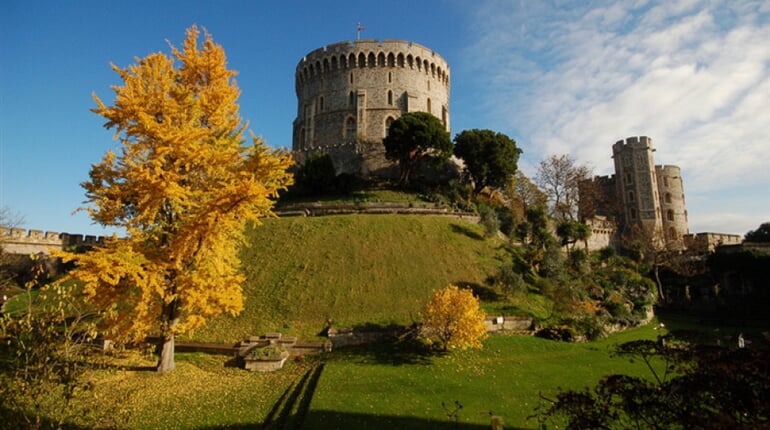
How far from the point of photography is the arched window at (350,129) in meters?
58.6

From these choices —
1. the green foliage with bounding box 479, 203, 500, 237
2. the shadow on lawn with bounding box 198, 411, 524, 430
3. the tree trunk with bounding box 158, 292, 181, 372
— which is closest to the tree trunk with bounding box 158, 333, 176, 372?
the tree trunk with bounding box 158, 292, 181, 372

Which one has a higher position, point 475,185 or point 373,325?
point 475,185

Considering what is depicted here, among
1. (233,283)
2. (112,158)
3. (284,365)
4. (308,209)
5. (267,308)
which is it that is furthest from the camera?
(308,209)

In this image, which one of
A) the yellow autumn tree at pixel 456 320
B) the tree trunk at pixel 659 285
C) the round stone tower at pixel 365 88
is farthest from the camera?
the round stone tower at pixel 365 88

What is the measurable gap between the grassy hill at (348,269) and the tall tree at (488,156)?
11583mm

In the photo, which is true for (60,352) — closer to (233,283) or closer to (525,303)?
(233,283)

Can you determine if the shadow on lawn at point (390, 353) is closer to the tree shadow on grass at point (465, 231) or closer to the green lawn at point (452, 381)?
the green lawn at point (452, 381)

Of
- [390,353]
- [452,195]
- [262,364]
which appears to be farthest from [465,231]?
[262,364]

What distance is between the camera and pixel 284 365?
804 inches

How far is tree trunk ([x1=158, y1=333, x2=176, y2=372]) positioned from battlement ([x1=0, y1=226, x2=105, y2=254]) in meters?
27.7

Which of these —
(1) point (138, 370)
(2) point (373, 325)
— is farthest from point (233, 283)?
(2) point (373, 325)

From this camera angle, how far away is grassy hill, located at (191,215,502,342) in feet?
82.0

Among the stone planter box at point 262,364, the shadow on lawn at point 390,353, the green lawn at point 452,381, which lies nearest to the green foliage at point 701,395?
the green lawn at point 452,381

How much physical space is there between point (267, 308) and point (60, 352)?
18802 millimetres
